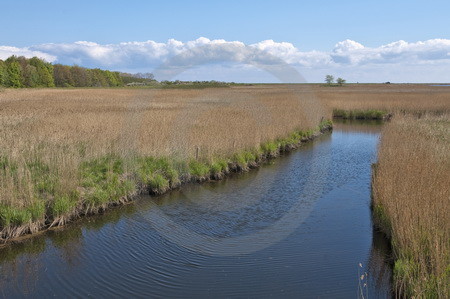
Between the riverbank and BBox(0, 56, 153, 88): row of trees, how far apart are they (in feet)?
128

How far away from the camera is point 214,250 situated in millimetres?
8031

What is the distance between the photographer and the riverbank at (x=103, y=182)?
835 centimetres

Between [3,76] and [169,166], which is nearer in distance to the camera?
[169,166]

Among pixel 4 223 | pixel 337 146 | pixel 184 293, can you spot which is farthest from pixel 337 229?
pixel 337 146

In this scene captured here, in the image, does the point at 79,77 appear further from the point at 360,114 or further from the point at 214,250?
the point at 214,250

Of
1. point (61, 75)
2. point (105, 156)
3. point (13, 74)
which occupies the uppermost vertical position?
point (61, 75)

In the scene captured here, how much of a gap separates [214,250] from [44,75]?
251 feet

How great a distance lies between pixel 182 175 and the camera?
41.3 ft

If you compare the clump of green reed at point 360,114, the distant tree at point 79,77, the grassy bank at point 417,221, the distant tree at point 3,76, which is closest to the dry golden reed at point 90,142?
the grassy bank at point 417,221

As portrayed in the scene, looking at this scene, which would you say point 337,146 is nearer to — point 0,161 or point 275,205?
point 275,205

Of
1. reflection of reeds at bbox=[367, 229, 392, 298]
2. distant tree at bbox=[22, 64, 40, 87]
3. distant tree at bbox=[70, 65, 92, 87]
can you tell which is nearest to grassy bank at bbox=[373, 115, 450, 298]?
reflection of reeds at bbox=[367, 229, 392, 298]

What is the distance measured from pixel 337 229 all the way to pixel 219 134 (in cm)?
771

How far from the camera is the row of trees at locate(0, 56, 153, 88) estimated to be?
63.0m

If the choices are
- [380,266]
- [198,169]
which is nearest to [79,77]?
[198,169]
